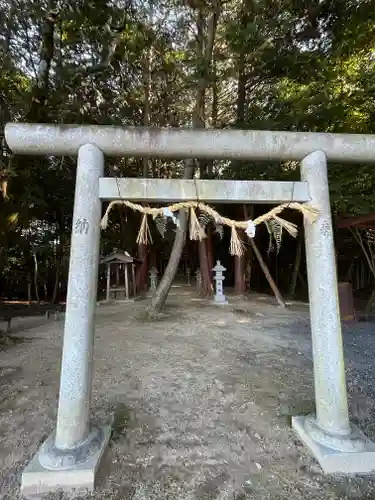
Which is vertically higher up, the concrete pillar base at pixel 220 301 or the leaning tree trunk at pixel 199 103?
the leaning tree trunk at pixel 199 103

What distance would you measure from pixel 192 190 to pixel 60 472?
231 cm

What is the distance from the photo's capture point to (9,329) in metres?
6.93

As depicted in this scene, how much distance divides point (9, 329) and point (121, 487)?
19.6 feet

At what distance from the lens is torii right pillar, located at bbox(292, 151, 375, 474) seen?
2.29 meters

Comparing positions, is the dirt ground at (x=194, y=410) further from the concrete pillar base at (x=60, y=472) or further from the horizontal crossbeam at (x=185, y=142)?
the horizontal crossbeam at (x=185, y=142)

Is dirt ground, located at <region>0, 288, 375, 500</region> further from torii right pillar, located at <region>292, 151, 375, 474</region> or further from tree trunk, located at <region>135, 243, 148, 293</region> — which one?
tree trunk, located at <region>135, 243, 148, 293</region>

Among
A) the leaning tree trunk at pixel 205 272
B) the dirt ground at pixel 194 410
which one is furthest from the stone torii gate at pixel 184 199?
the leaning tree trunk at pixel 205 272

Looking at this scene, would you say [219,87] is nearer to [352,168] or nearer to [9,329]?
[352,168]

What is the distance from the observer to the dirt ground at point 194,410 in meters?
2.22

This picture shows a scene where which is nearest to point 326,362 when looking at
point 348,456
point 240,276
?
point 348,456

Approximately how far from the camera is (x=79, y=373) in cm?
232

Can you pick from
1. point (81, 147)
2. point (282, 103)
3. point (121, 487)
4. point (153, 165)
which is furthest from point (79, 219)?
point (153, 165)

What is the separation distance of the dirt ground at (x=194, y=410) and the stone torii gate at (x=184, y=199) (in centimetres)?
19

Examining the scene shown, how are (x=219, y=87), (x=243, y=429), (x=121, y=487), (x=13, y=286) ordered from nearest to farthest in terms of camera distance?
1. (x=121, y=487)
2. (x=243, y=429)
3. (x=219, y=87)
4. (x=13, y=286)
